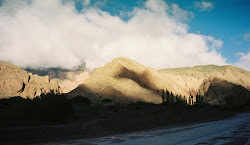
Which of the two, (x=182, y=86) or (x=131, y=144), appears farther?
(x=182, y=86)

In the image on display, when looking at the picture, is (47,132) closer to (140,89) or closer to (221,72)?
(140,89)

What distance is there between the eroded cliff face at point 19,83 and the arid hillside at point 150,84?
62.1 ft

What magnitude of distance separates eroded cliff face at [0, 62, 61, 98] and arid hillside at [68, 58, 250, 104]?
18.9m

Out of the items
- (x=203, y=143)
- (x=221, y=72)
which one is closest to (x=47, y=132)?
(x=203, y=143)

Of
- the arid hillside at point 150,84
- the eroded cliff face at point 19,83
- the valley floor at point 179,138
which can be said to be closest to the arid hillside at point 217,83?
the arid hillside at point 150,84

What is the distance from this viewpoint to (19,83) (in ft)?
290

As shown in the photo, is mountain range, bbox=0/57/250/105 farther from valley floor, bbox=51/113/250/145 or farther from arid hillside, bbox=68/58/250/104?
valley floor, bbox=51/113/250/145

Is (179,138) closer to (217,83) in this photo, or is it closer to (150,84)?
(150,84)

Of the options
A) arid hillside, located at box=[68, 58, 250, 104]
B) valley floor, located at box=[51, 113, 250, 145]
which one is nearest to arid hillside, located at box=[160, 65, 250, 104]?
arid hillside, located at box=[68, 58, 250, 104]

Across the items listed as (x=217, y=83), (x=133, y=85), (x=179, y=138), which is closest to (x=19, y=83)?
(x=133, y=85)

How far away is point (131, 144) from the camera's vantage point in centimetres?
873

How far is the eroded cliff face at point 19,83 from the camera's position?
84000 mm

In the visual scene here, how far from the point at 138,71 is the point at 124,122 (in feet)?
280

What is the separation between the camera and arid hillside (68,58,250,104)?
77875mm
